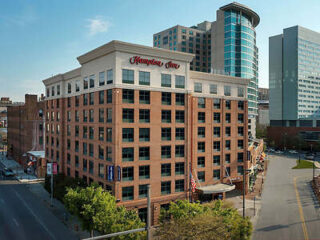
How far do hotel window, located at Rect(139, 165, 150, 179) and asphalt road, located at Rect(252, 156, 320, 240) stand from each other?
18.1 meters

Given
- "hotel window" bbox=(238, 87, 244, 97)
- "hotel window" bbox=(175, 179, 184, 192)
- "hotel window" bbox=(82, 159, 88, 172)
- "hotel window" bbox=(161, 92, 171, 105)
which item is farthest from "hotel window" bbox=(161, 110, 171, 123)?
"hotel window" bbox=(238, 87, 244, 97)

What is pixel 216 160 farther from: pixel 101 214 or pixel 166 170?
pixel 101 214

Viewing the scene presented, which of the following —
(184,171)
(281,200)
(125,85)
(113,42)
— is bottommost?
(281,200)

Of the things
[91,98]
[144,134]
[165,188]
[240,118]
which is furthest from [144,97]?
[240,118]

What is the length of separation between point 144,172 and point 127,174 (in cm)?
298

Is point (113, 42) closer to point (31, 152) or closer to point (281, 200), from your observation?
point (281, 200)

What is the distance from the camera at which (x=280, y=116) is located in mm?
146500

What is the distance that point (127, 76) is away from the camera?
40.8m

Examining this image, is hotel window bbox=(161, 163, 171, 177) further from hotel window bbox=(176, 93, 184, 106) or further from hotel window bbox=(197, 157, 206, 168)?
hotel window bbox=(176, 93, 184, 106)

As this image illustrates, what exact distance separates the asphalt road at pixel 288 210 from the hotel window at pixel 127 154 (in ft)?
69.3

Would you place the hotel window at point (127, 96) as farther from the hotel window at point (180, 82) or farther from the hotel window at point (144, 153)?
the hotel window at point (180, 82)

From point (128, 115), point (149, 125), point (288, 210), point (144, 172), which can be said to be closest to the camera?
point (128, 115)

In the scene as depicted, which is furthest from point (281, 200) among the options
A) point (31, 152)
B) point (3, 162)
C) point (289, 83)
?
point (289, 83)

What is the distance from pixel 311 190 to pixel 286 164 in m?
35.2
